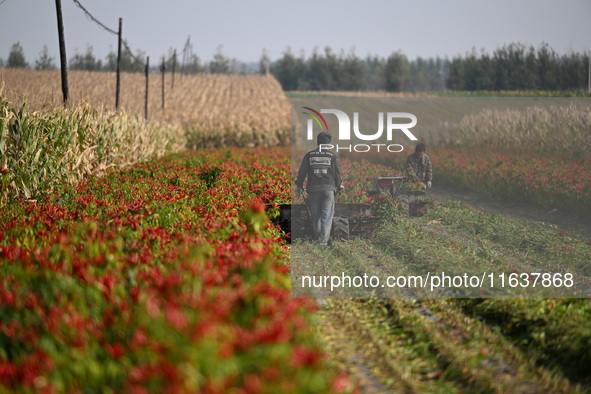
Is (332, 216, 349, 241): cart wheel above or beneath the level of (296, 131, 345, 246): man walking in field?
beneath

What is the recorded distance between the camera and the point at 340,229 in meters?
11.6

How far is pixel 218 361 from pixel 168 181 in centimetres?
1142

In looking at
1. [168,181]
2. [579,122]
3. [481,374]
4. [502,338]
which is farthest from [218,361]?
[579,122]

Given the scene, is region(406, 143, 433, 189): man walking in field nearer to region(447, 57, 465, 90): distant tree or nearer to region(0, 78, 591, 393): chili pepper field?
region(0, 78, 591, 393): chili pepper field

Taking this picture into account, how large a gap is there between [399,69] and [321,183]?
304 feet

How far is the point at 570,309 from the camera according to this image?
23.9ft

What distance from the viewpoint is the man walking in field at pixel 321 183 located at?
10.9 m

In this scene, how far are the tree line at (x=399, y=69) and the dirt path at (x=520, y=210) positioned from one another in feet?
40.2

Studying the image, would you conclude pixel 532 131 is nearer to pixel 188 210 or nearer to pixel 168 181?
pixel 168 181

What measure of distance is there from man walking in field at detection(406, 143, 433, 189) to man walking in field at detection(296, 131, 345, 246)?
275 cm

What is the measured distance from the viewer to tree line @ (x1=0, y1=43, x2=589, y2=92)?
5612 cm

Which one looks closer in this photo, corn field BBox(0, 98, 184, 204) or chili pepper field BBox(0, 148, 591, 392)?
chili pepper field BBox(0, 148, 591, 392)

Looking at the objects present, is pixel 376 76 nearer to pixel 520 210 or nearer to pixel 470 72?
pixel 470 72

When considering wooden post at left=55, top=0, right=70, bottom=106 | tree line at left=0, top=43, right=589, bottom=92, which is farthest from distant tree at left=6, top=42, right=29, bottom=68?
wooden post at left=55, top=0, right=70, bottom=106
